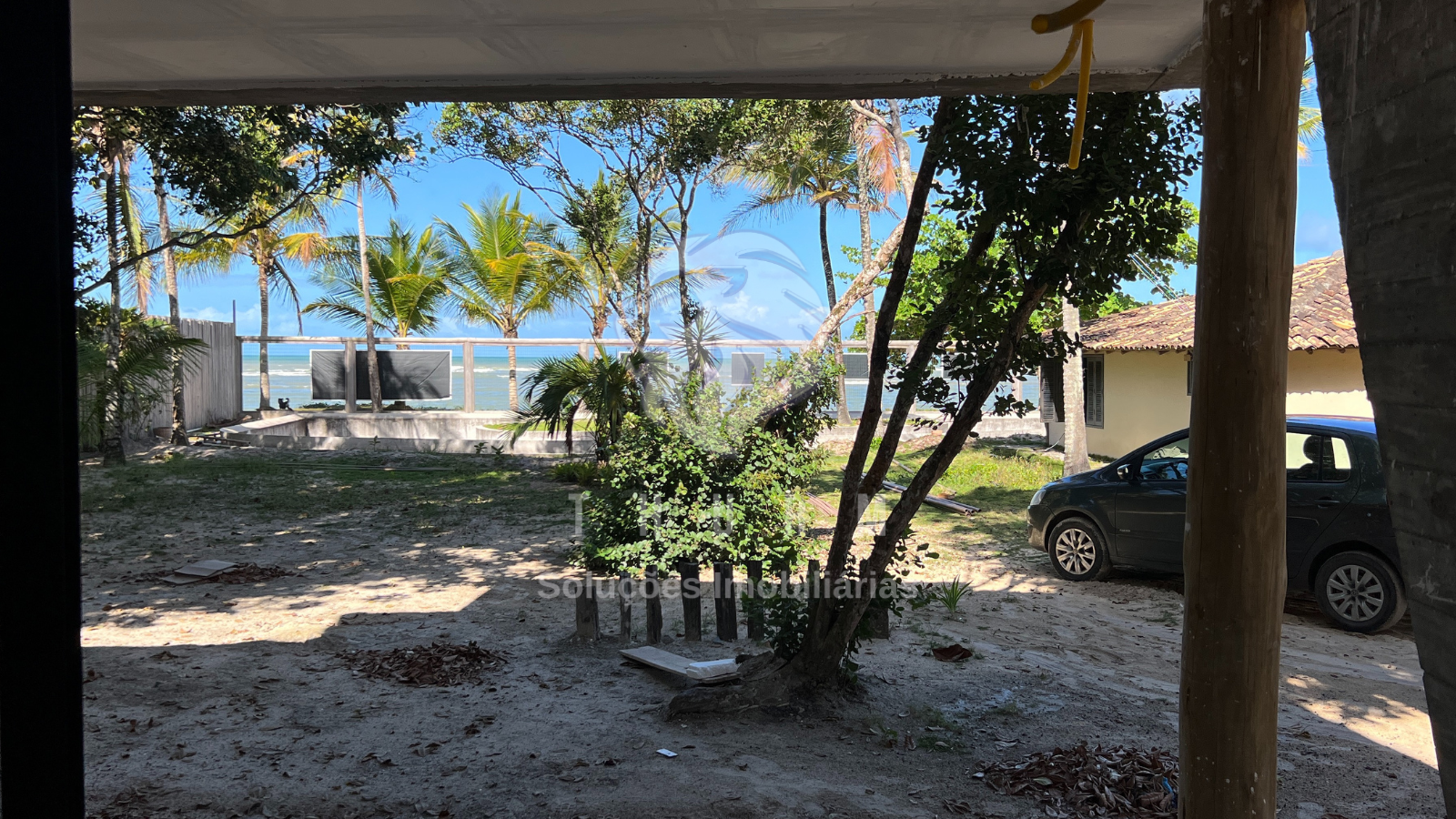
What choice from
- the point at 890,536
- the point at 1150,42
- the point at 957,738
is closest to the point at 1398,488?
the point at 1150,42

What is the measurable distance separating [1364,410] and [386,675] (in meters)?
14.5

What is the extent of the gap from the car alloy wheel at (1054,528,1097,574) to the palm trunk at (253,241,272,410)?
63.9 ft

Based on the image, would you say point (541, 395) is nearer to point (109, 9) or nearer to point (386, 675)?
point (386, 675)

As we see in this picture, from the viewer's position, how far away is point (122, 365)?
47.2ft

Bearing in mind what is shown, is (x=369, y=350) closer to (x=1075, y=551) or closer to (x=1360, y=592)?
(x=1075, y=551)

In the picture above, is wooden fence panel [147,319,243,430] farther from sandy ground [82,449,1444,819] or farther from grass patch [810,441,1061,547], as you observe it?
grass patch [810,441,1061,547]

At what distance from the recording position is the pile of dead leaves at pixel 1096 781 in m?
3.95

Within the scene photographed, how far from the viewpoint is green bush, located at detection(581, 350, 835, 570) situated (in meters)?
7.28

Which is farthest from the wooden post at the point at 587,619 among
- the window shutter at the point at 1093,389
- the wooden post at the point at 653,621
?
the window shutter at the point at 1093,389

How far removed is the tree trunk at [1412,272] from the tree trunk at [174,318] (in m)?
17.5

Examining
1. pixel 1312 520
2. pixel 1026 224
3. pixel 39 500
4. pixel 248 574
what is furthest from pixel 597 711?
pixel 1312 520

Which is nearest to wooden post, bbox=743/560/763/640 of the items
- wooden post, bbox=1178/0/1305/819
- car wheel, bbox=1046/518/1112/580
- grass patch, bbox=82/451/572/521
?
car wheel, bbox=1046/518/1112/580

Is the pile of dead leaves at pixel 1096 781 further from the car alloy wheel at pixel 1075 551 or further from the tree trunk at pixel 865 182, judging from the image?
the tree trunk at pixel 865 182

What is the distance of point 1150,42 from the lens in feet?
12.1
